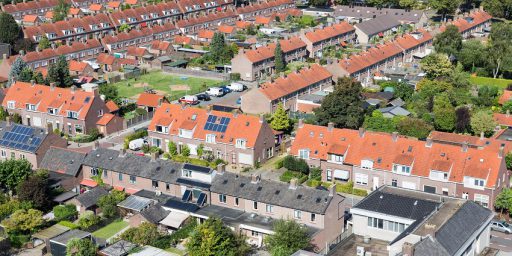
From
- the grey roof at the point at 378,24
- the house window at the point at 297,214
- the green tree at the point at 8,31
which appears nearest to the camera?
the house window at the point at 297,214

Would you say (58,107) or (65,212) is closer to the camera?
(65,212)

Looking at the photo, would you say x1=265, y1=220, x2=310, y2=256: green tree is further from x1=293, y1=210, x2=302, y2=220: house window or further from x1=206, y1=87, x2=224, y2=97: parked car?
x1=206, y1=87, x2=224, y2=97: parked car

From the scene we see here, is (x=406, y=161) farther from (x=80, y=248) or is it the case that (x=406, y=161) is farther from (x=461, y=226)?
(x=80, y=248)

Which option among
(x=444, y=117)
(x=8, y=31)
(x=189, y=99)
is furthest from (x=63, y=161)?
(x=8, y=31)

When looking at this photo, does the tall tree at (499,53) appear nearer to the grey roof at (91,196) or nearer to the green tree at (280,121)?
the green tree at (280,121)

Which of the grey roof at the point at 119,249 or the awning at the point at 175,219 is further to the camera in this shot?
the awning at the point at 175,219

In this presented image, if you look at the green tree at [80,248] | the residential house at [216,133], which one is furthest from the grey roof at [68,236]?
the residential house at [216,133]
